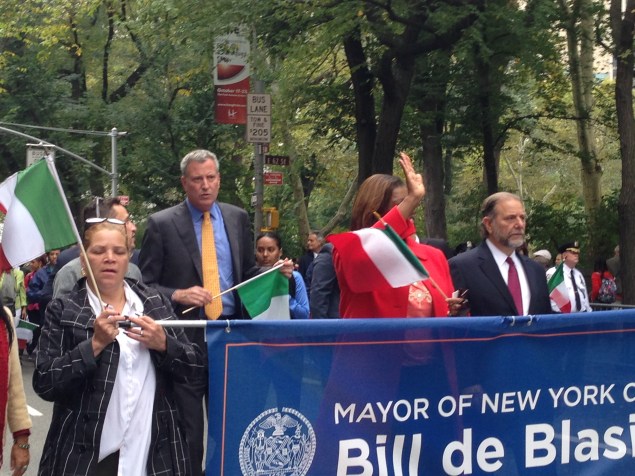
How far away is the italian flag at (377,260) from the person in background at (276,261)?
297 centimetres

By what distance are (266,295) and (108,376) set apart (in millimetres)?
1935

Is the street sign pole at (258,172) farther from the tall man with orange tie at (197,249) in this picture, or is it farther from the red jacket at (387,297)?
the red jacket at (387,297)

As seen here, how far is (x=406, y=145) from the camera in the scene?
25.0m

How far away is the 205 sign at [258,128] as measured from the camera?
23.9 metres

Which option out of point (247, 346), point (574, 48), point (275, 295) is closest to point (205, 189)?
point (275, 295)

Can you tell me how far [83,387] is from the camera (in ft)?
13.9

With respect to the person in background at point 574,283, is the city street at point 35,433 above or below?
below

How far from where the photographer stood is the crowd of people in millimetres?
4262

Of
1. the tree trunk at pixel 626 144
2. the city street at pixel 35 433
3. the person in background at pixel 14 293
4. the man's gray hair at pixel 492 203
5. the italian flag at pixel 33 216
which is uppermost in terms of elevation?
the tree trunk at pixel 626 144

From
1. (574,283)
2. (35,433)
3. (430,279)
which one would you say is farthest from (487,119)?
(430,279)

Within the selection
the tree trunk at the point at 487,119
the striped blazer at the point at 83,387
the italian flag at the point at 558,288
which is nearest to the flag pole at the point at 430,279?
the striped blazer at the point at 83,387

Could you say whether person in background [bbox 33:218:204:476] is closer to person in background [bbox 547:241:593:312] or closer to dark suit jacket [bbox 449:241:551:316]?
dark suit jacket [bbox 449:241:551:316]

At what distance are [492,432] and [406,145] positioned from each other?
20.1m

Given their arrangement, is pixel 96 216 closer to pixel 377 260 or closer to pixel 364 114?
pixel 377 260
